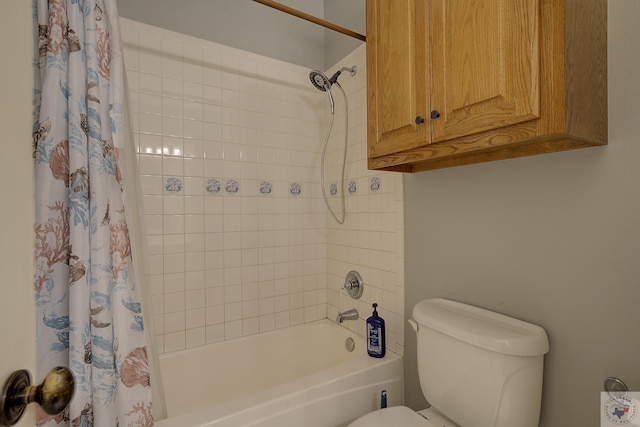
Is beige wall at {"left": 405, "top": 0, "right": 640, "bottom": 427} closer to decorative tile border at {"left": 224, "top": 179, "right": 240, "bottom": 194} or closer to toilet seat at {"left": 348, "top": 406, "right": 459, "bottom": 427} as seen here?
toilet seat at {"left": 348, "top": 406, "right": 459, "bottom": 427}

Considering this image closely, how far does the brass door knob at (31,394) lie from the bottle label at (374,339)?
1251 mm

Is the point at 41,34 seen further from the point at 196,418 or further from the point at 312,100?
the point at 312,100

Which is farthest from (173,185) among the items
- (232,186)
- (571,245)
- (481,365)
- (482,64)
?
(571,245)

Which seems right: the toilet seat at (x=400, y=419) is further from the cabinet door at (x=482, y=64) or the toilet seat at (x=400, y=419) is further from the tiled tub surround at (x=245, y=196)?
the cabinet door at (x=482, y=64)

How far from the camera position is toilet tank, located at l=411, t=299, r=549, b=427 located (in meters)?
0.90

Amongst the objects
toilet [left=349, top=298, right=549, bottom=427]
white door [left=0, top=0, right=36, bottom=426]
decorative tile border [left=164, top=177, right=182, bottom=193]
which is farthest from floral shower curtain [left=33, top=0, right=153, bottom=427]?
toilet [left=349, top=298, right=549, bottom=427]

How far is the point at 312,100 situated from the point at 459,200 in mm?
1298

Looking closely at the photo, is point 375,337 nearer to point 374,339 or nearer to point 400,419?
point 374,339

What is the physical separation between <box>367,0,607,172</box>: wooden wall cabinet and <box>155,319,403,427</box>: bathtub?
97cm

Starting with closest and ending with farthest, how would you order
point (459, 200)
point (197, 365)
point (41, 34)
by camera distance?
point (41, 34) → point (459, 200) → point (197, 365)

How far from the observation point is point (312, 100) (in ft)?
6.86

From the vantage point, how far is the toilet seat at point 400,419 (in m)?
1.06

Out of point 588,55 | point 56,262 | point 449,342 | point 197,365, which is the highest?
point 588,55

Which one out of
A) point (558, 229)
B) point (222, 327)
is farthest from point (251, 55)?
point (558, 229)
